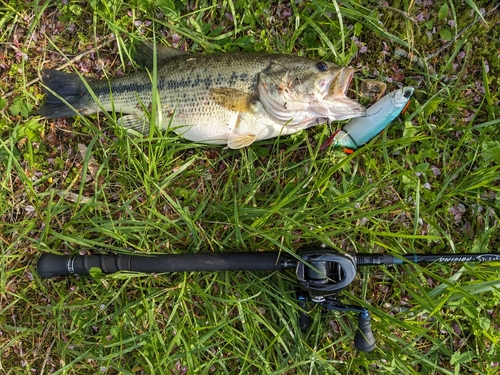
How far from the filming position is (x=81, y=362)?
9.80 ft

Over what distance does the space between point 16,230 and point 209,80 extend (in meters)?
1.95

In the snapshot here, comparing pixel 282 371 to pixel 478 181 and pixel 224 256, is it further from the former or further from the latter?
pixel 478 181

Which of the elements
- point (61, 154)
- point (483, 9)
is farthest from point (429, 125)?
point (61, 154)

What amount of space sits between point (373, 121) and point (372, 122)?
0.01 meters

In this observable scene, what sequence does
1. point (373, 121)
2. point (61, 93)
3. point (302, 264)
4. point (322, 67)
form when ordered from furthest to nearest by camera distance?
point (61, 93)
point (373, 121)
point (322, 67)
point (302, 264)

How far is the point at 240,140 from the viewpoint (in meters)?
2.76

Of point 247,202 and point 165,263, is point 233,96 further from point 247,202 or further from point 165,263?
point 165,263

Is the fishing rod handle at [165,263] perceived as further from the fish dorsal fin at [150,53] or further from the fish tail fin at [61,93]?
the fish dorsal fin at [150,53]

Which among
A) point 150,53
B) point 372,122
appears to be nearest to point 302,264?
point 372,122

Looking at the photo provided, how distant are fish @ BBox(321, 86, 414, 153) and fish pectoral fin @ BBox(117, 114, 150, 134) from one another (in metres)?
1.38

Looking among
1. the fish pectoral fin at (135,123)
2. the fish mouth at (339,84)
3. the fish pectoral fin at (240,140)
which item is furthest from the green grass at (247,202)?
the fish mouth at (339,84)

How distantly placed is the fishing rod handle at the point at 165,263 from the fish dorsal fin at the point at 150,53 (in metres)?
1.50

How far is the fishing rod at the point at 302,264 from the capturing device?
2.50 metres

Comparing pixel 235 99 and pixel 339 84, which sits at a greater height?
pixel 339 84
